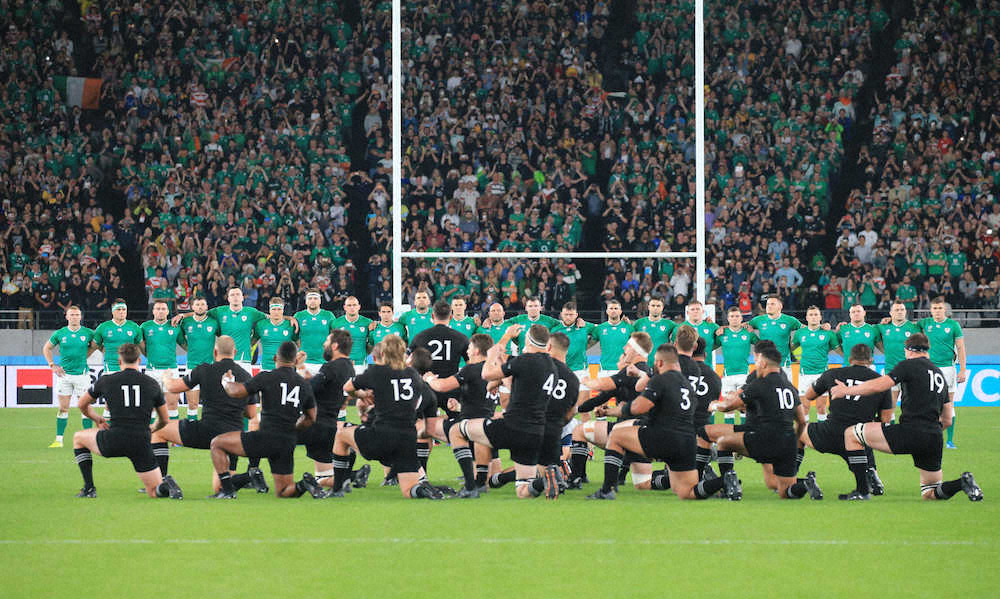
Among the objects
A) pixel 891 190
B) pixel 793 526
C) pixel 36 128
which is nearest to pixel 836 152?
pixel 891 190

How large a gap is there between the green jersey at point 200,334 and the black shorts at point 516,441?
5955mm

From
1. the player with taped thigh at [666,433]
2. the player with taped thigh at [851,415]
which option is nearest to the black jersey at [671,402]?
Result: the player with taped thigh at [666,433]

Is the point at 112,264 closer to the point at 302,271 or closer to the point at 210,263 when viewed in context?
the point at 210,263

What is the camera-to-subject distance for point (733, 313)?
630 inches

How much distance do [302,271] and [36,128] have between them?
24.3ft

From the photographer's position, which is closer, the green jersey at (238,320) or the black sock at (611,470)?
the black sock at (611,470)

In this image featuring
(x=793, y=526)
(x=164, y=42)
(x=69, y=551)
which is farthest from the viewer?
(x=164, y=42)

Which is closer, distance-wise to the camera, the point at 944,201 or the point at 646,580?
the point at 646,580

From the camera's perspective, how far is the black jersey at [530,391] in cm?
1093

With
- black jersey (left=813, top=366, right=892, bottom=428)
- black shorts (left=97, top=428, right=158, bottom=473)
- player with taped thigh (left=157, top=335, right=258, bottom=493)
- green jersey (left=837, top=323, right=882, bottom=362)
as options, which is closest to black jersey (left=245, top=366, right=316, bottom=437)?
player with taped thigh (left=157, top=335, right=258, bottom=493)

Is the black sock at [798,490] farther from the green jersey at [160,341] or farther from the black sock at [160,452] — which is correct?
the green jersey at [160,341]

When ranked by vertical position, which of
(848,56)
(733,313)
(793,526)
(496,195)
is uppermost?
(848,56)

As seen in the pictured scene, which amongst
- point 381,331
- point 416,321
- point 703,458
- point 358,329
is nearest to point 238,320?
point 358,329

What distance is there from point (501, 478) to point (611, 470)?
3.55ft
